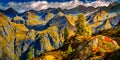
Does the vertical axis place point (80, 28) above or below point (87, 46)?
below

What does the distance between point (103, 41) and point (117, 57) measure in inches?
839

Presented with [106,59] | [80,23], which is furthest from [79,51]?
A: [80,23]

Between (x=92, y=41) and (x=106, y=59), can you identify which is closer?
(x=106, y=59)

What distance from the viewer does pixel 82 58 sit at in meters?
61.3

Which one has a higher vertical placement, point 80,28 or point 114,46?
point 114,46

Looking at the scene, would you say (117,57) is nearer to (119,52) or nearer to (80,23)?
(119,52)

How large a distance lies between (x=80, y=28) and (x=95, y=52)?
92345 mm

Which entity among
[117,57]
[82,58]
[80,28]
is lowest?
[80,28]

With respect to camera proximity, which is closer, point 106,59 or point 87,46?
point 106,59

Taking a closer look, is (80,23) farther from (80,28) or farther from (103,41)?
(103,41)

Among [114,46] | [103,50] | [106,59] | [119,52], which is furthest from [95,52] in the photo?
[119,52]

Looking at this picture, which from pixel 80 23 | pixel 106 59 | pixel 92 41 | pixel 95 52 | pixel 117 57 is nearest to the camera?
pixel 117 57

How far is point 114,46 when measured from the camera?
65.0 metres

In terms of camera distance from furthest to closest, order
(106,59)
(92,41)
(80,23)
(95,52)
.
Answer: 1. (80,23)
2. (92,41)
3. (95,52)
4. (106,59)
